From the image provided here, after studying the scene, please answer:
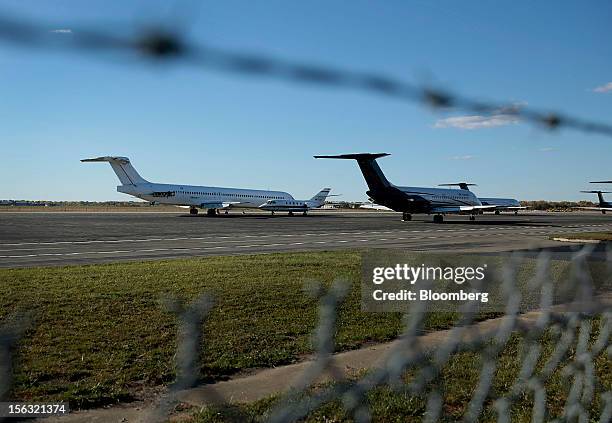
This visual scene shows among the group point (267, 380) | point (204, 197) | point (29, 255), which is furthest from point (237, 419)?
point (204, 197)

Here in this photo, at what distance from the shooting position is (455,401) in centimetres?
437

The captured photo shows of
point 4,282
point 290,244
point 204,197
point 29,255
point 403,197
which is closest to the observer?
point 4,282

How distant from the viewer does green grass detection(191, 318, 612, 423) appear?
3857mm

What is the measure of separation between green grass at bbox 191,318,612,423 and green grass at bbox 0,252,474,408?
3.60 feet

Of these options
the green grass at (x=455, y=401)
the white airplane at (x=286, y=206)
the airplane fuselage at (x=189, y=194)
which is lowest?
the green grass at (x=455, y=401)

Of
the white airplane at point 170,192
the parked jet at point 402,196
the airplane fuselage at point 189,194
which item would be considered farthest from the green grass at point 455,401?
the airplane fuselage at point 189,194

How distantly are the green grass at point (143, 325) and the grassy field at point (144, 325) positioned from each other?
0.04ft

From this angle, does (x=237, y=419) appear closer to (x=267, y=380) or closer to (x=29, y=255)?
(x=267, y=380)

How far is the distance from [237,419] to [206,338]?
296cm

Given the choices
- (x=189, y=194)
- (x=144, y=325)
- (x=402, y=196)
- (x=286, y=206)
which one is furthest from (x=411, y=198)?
(x=144, y=325)

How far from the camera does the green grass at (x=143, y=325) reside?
4945 mm

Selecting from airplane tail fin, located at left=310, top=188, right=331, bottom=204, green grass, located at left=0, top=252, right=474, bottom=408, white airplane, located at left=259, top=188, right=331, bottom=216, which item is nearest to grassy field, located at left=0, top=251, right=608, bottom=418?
green grass, located at left=0, top=252, right=474, bottom=408

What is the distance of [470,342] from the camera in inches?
227

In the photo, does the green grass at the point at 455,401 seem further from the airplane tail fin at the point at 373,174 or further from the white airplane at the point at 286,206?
the white airplane at the point at 286,206
